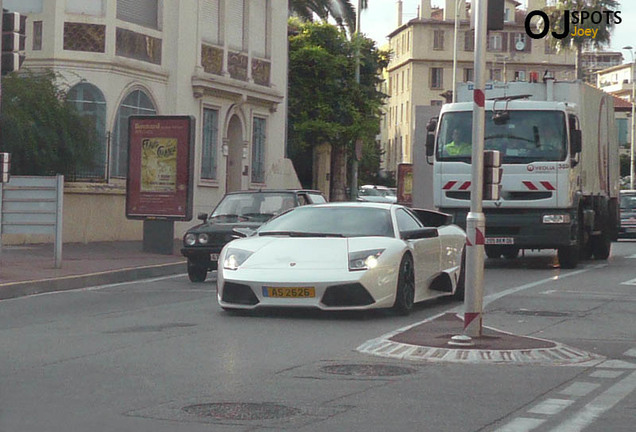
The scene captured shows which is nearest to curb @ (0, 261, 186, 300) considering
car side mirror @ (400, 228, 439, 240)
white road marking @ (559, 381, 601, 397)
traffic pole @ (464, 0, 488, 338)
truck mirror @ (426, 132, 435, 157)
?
truck mirror @ (426, 132, 435, 157)

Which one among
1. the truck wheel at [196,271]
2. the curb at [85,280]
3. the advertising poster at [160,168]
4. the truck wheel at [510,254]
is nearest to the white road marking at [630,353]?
the curb at [85,280]

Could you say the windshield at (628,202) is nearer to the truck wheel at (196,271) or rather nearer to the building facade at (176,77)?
the building facade at (176,77)

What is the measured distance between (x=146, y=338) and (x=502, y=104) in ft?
43.0

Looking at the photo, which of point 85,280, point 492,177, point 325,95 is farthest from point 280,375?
point 325,95

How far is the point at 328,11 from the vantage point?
180 feet

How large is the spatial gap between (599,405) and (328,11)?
47.0 metres

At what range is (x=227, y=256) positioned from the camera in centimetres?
1485

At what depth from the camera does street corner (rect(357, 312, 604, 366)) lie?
11273mm

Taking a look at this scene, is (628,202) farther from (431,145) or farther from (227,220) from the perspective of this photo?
(227,220)

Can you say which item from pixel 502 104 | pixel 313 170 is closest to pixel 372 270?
pixel 502 104

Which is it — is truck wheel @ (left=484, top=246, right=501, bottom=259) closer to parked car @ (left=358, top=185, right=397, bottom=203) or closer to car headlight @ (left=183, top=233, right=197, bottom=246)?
car headlight @ (left=183, top=233, right=197, bottom=246)

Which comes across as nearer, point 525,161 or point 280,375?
point 280,375

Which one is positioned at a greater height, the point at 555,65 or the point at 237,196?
the point at 555,65

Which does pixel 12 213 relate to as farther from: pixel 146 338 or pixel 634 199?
pixel 634 199
